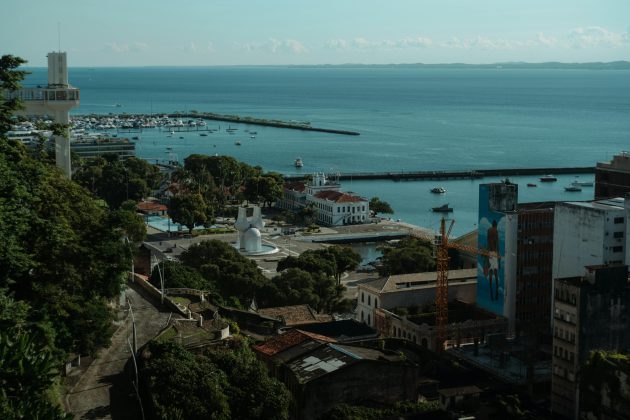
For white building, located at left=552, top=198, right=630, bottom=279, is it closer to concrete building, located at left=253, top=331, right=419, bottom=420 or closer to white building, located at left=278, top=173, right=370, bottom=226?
concrete building, located at left=253, top=331, right=419, bottom=420

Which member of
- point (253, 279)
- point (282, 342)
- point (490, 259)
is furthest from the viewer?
point (253, 279)

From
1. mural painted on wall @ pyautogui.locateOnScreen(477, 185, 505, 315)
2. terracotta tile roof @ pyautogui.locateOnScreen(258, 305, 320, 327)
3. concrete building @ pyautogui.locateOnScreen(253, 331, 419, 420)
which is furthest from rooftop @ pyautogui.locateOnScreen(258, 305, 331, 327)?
mural painted on wall @ pyautogui.locateOnScreen(477, 185, 505, 315)

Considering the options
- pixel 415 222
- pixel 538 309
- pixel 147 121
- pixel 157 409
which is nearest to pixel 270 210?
pixel 415 222

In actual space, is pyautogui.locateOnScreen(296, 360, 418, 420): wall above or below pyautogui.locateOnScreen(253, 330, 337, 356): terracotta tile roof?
below

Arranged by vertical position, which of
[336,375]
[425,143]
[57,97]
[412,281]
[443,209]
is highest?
[57,97]

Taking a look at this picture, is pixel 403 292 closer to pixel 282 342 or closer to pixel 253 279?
pixel 253 279

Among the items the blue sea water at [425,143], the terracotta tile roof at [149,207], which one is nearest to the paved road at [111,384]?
the terracotta tile roof at [149,207]

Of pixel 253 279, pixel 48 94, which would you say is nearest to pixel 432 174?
Answer: pixel 253 279
